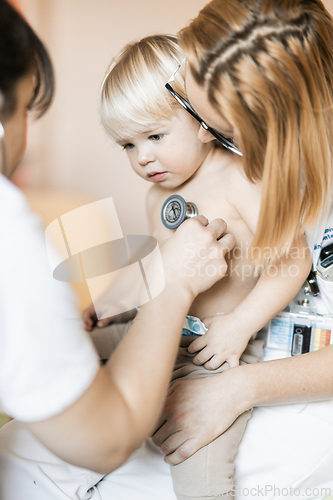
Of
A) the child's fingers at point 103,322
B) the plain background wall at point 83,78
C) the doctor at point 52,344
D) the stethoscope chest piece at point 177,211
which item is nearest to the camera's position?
the doctor at point 52,344

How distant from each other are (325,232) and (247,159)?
25cm

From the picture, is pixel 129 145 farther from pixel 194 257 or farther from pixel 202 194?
pixel 194 257

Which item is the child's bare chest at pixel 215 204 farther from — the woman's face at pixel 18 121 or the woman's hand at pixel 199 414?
the woman's face at pixel 18 121

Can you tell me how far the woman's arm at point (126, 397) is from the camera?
0.37m

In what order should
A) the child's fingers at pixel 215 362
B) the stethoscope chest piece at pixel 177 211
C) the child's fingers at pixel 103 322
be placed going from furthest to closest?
the child's fingers at pixel 103 322, the stethoscope chest piece at pixel 177 211, the child's fingers at pixel 215 362

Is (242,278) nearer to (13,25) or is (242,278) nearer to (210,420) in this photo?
(210,420)

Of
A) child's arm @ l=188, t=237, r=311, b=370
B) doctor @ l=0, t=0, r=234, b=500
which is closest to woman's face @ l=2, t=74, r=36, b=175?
doctor @ l=0, t=0, r=234, b=500

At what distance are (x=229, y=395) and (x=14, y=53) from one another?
585 mm

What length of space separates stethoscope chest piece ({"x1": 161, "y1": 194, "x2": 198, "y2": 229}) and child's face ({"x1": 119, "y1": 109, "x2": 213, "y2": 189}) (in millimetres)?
77

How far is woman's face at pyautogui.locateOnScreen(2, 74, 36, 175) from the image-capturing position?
48cm

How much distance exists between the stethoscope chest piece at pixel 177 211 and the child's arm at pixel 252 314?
21 cm

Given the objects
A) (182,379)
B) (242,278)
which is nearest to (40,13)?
(242,278)

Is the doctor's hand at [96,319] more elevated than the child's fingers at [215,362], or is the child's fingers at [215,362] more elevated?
the doctor's hand at [96,319]

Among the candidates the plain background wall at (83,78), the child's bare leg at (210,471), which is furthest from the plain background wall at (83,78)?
the child's bare leg at (210,471)
